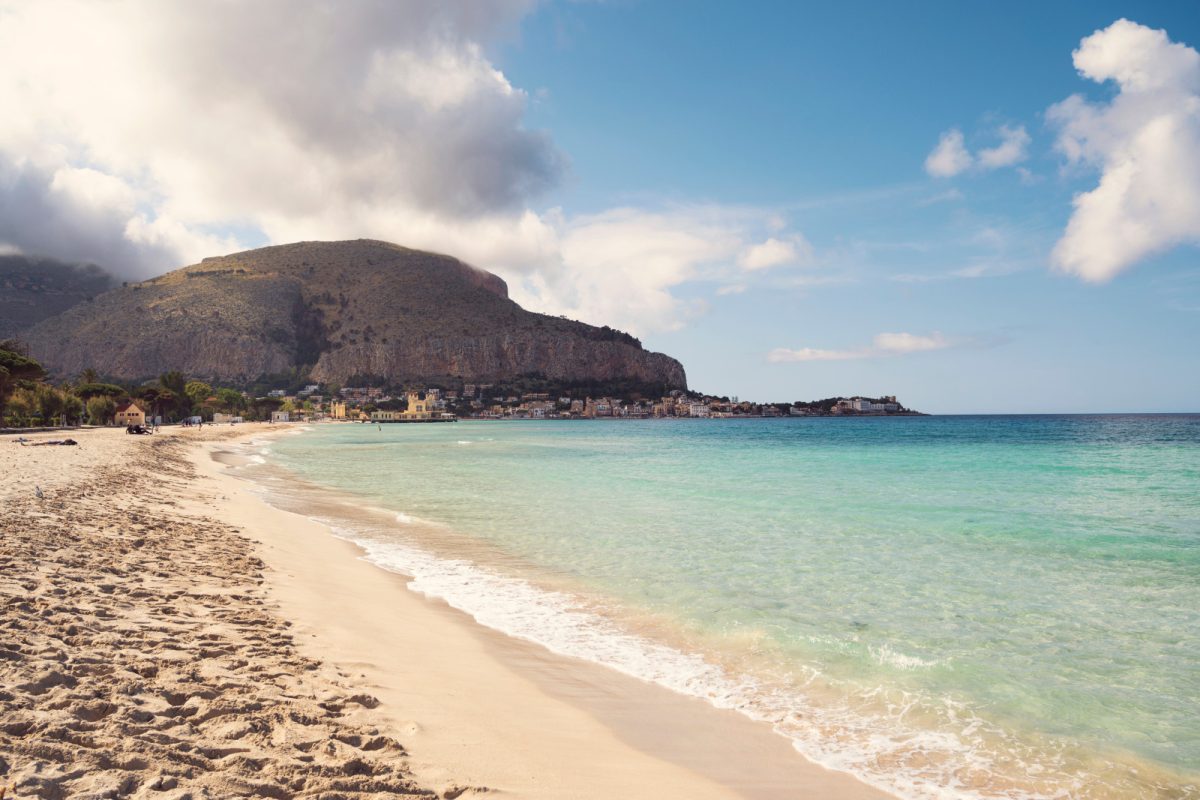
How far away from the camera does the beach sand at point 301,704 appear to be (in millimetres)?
3770

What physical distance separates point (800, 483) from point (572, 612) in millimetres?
21737

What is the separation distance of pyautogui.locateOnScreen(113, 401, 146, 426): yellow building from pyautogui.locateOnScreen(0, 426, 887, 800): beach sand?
89.6 metres

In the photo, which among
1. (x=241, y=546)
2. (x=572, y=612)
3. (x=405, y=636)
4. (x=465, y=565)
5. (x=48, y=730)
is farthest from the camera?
(x=465, y=565)

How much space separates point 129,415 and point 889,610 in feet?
325

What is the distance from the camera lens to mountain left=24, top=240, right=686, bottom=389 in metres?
161

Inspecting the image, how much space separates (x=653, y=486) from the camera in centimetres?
2777

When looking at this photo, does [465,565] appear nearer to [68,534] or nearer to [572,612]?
[572,612]

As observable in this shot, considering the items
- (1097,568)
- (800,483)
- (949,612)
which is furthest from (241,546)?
(800,483)

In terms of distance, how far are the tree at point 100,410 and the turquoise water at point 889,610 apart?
79329 mm

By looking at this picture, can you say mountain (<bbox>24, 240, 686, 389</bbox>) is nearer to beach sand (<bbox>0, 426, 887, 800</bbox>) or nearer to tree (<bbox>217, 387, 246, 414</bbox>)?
tree (<bbox>217, 387, 246, 414</bbox>)

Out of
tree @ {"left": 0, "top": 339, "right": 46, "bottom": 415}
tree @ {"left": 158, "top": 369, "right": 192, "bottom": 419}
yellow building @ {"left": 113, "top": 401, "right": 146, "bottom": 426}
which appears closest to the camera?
tree @ {"left": 0, "top": 339, "right": 46, "bottom": 415}

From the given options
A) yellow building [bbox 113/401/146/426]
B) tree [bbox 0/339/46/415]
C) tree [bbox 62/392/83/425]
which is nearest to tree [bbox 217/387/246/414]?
yellow building [bbox 113/401/146/426]

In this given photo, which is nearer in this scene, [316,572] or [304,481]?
[316,572]

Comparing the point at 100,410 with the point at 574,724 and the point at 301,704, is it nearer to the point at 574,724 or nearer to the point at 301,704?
the point at 301,704
